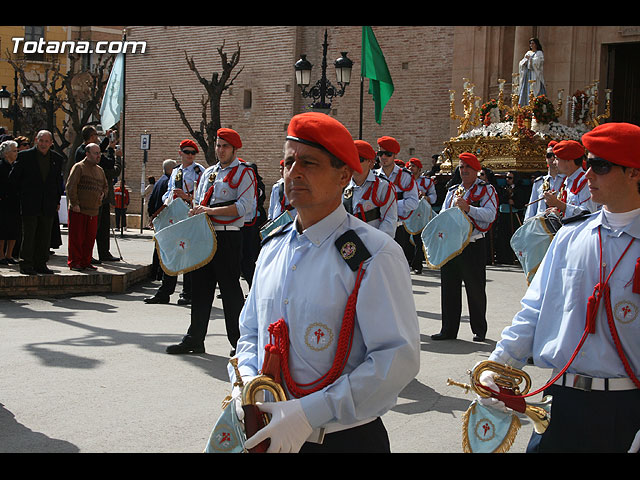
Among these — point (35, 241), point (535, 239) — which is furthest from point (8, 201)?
point (535, 239)

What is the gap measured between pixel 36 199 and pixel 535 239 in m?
7.38

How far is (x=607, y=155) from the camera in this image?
3322 millimetres

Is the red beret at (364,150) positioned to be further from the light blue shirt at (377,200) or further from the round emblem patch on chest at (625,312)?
the round emblem patch on chest at (625,312)

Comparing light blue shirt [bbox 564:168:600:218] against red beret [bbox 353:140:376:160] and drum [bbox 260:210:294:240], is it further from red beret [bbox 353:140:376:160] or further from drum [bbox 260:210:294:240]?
drum [bbox 260:210:294:240]

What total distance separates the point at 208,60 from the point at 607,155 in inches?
1292

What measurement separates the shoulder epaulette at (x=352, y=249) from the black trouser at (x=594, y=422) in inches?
42.9

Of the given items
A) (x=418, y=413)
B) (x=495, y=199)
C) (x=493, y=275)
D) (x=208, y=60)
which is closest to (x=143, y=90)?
(x=208, y=60)

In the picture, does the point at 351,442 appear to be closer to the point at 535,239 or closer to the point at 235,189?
the point at 235,189

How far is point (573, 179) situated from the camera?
8.36m

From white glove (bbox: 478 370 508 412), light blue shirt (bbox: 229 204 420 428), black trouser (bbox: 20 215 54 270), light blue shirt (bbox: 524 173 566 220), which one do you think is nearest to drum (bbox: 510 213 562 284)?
light blue shirt (bbox: 524 173 566 220)

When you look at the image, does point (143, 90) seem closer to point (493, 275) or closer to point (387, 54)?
point (387, 54)

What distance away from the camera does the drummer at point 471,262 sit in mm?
9352

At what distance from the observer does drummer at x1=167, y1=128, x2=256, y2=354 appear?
26.4 feet
